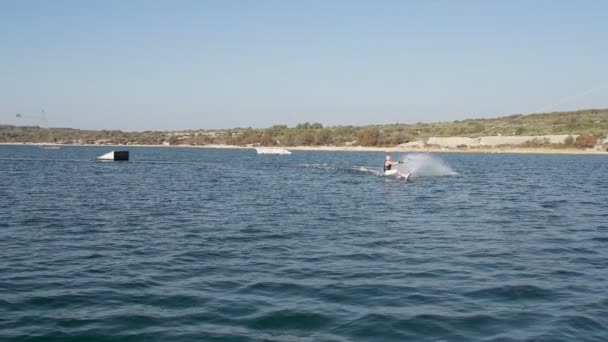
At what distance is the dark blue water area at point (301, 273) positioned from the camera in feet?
37.5

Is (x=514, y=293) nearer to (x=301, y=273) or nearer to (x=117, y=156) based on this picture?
(x=301, y=273)

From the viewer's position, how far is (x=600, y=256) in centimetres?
1845

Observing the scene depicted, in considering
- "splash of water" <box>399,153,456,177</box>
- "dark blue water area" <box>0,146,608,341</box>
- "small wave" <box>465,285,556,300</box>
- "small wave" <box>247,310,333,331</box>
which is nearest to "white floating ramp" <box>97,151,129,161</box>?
"splash of water" <box>399,153,456,177</box>

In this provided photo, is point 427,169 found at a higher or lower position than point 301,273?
lower

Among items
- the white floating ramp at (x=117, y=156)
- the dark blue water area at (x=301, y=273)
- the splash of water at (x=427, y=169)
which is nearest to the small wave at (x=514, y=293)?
the dark blue water area at (x=301, y=273)

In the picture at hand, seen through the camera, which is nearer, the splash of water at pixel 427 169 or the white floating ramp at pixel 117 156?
the splash of water at pixel 427 169

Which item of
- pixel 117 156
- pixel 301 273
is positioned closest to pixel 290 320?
pixel 301 273

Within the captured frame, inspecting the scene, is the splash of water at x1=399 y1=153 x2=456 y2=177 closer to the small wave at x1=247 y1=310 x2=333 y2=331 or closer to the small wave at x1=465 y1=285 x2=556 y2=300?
the small wave at x1=465 y1=285 x2=556 y2=300

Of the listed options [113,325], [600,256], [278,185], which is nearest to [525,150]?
[278,185]

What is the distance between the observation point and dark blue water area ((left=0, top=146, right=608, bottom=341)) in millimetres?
11438

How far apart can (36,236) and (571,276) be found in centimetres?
1591

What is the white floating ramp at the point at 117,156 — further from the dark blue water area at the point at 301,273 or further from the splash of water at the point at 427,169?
the dark blue water area at the point at 301,273

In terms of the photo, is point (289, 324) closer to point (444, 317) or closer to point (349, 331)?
point (349, 331)

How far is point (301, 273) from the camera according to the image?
51.7 ft
